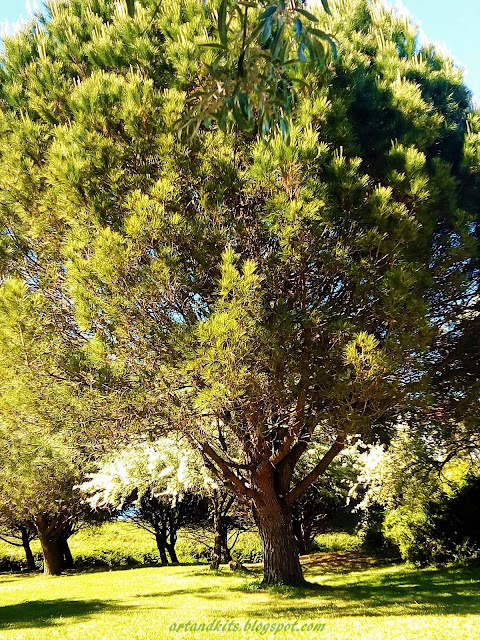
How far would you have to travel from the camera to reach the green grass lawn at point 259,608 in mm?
6277

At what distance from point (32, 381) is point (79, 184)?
2952 millimetres

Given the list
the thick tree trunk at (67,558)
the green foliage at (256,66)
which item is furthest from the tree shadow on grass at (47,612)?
the thick tree trunk at (67,558)

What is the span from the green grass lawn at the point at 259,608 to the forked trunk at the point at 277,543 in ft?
1.23

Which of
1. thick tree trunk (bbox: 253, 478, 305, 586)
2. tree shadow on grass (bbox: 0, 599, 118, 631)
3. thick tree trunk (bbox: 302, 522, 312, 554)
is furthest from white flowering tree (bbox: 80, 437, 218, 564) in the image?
thick tree trunk (bbox: 302, 522, 312, 554)

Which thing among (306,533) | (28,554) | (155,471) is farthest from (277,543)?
(28,554)

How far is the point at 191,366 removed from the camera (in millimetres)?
6422

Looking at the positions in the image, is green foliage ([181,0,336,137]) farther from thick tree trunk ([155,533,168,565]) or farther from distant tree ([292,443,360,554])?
thick tree trunk ([155,533,168,565])

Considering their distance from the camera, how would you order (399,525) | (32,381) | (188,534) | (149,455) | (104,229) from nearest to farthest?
(104,229), (32,381), (149,455), (399,525), (188,534)

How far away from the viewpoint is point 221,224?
7195 mm

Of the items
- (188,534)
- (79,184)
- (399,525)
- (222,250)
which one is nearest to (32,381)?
(79,184)

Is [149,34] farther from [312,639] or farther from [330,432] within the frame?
[312,639]

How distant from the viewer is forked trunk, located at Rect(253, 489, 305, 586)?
9.44m

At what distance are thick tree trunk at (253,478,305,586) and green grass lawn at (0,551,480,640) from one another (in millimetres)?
378

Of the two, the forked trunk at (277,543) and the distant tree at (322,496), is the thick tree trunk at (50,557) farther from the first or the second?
the forked trunk at (277,543)
